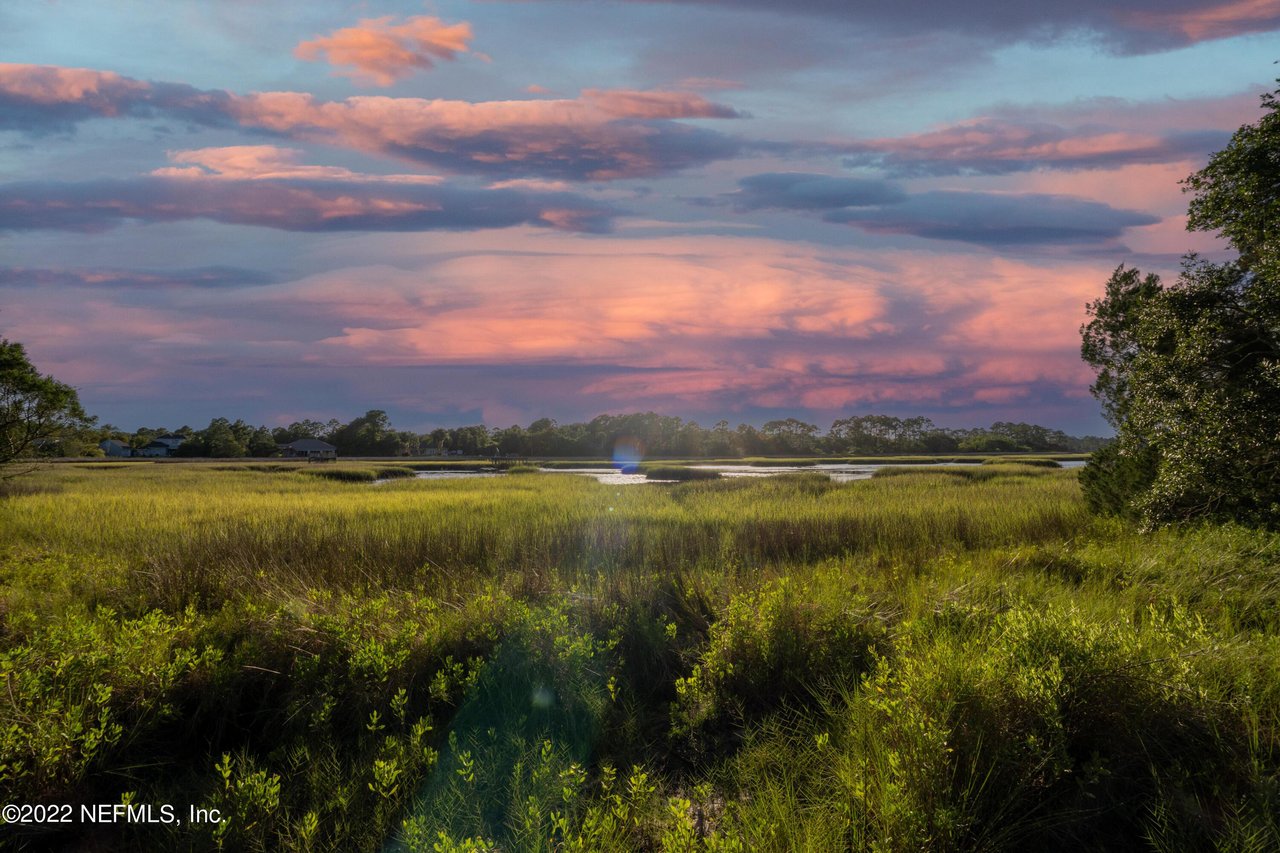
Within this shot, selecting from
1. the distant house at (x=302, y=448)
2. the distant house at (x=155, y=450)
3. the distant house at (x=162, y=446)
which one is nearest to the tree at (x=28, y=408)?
the distant house at (x=302, y=448)

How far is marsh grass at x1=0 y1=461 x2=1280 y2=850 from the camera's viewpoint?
4.59 meters

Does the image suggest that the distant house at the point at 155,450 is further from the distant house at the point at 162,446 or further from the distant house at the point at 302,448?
the distant house at the point at 302,448

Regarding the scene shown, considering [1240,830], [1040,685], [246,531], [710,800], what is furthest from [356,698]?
[246,531]

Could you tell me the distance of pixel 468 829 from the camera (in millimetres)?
4938

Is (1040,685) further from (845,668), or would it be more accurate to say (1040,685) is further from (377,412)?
(377,412)

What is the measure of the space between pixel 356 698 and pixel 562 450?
8557 centimetres

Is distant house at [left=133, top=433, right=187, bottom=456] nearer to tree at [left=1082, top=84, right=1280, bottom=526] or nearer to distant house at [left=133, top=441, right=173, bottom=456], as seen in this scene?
distant house at [left=133, top=441, right=173, bottom=456]

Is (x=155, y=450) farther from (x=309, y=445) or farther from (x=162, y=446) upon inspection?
(x=309, y=445)

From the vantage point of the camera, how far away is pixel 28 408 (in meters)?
24.4

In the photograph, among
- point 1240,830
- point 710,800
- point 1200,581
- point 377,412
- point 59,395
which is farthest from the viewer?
point 377,412

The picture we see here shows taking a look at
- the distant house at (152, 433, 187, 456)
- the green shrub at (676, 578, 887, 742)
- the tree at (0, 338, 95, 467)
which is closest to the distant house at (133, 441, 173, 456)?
the distant house at (152, 433, 187, 456)

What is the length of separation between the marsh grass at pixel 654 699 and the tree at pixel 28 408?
17.9 metres

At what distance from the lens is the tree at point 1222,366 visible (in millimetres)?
12701

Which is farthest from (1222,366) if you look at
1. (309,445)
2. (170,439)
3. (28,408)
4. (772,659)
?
(170,439)
